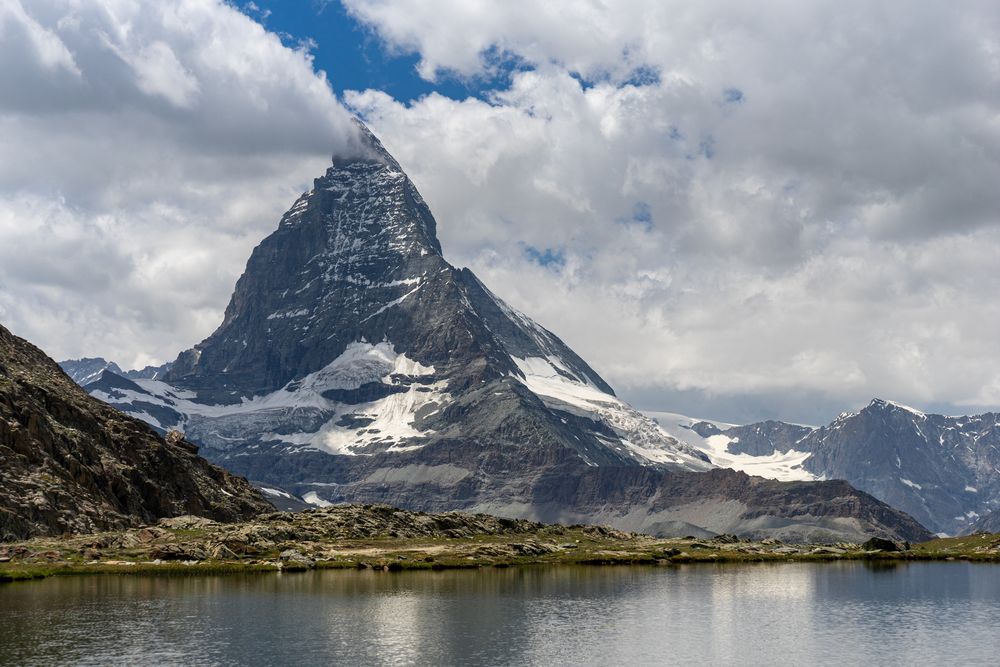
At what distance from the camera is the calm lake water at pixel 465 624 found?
397ft

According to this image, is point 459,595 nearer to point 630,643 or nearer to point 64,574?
point 630,643

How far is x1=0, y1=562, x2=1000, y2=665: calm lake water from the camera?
12100 centimetres

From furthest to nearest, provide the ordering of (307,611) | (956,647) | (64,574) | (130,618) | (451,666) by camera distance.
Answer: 1. (64,574)
2. (307,611)
3. (130,618)
4. (956,647)
5. (451,666)

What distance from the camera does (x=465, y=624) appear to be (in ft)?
473

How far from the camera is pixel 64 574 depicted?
191m

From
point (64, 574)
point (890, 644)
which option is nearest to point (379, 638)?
point (890, 644)

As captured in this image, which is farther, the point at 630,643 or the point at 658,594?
the point at 658,594

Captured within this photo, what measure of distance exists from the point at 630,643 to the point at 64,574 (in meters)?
105

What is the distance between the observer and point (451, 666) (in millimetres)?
115500

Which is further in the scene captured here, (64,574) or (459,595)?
(64,574)

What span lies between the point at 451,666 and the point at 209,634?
3206 centimetres

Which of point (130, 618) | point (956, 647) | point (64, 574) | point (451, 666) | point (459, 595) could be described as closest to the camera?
point (451, 666)

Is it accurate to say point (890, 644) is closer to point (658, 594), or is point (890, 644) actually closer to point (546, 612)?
point (546, 612)

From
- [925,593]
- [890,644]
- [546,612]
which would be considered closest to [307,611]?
[546,612]
